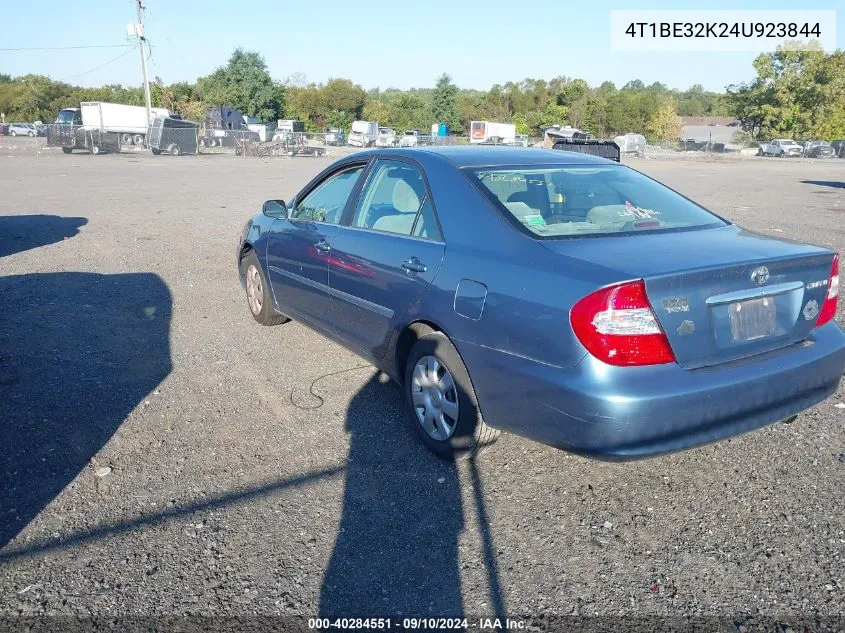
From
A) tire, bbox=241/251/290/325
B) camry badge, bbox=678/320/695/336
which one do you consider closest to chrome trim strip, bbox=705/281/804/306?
camry badge, bbox=678/320/695/336

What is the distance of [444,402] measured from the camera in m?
3.67

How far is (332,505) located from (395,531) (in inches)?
15.0

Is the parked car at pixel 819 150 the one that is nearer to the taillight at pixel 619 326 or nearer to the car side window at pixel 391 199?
the car side window at pixel 391 199

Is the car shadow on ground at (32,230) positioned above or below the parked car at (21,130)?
below

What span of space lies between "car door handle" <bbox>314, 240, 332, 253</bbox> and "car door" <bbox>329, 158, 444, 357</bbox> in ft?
0.21

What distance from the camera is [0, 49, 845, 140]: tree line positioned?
74.7 metres

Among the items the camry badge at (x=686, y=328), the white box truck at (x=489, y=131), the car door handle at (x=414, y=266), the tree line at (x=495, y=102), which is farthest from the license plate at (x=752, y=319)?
the tree line at (x=495, y=102)

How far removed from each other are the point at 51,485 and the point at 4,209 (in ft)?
40.3

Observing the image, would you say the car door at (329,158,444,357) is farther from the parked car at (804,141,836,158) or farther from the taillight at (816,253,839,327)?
the parked car at (804,141,836,158)

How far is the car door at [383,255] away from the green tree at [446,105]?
90864 millimetres

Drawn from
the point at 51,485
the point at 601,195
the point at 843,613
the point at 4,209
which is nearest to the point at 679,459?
the point at 843,613

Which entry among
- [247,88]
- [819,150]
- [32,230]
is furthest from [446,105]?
[32,230]

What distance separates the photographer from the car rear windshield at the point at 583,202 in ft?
11.8

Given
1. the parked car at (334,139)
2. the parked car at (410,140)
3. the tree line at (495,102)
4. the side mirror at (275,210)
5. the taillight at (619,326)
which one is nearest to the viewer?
the taillight at (619,326)
